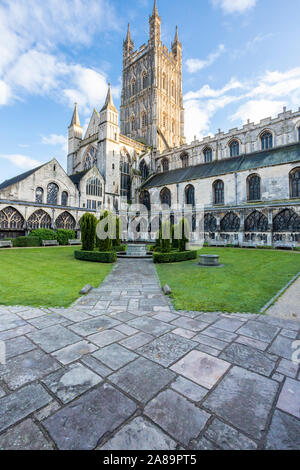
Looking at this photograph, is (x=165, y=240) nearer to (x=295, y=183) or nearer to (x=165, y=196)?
(x=295, y=183)

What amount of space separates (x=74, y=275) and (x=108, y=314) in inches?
186

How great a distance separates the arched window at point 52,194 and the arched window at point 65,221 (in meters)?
1.87

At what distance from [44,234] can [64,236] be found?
241 centimetres

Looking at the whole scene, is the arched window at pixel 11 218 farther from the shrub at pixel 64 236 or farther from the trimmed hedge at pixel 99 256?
the trimmed hedge at pixel 99 256

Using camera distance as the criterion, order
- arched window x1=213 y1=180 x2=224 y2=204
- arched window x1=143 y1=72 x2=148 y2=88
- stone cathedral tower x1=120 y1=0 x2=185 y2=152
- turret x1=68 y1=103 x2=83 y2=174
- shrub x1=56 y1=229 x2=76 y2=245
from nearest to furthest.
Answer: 1. shrub x1=56 y1=229 x2=76 y2=245
2. arched window x1=213 y1=180 x2=224 y2=204
3. turret x1=68 y1=103 x2=83 y2=174
4. stone cathedral tower x1=120 y1=0 x2=185 y2=152
5. arched window x1=143 y1=72 x2=148 y2=88

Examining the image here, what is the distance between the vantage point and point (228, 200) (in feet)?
92.6

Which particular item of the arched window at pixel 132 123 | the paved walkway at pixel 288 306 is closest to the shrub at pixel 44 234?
the paved walkway at pixel 288 306

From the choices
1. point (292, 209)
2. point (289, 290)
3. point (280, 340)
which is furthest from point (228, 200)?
point (280, 340)

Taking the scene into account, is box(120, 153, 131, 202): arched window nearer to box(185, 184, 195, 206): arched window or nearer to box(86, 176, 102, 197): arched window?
box(86, 176, 102, 197): arched window

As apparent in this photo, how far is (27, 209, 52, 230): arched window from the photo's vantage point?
2453cm

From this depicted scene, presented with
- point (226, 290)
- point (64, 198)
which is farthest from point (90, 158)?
point (226, 290)

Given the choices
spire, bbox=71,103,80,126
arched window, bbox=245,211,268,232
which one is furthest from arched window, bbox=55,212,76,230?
spire, bbox=71,103,80,126

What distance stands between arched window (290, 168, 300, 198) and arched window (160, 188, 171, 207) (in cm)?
1736

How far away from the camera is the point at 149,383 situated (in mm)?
2453
